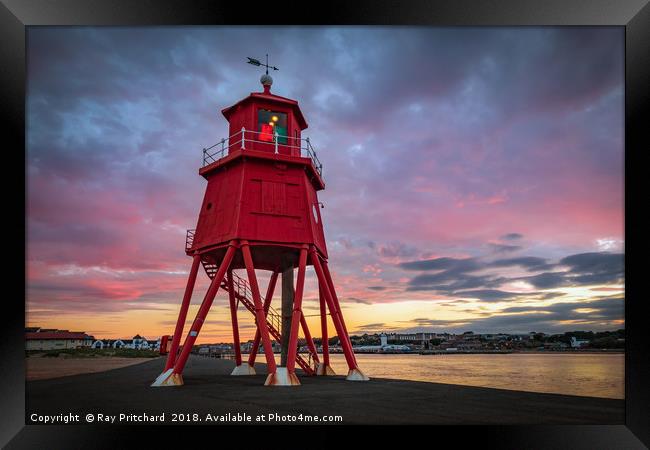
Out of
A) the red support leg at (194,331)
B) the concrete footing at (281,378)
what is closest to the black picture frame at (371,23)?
the concrete footing at (281,378)

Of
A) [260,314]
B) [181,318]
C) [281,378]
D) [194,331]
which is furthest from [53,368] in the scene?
[281,378]

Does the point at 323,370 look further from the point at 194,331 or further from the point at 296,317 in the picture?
the point at 194,331

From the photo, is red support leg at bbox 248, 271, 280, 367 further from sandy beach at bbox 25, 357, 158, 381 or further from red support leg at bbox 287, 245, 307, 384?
sandy beach at bbox 25, 357, 158, 381

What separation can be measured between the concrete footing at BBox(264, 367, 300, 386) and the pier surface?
396mm

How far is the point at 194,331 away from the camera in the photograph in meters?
20.0

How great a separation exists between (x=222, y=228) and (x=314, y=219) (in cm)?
414

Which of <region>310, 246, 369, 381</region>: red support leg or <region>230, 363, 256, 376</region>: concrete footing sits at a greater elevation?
<region>310, 246, 369, 381</region>: red support leg

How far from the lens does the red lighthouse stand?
2008cm

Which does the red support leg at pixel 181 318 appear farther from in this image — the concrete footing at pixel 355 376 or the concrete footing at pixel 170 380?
the concrete footing at pixel 355 376

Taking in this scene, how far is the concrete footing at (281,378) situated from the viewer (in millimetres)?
18703

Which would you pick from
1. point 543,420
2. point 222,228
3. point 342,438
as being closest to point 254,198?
point 222,228

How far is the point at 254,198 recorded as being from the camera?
21.3 meters

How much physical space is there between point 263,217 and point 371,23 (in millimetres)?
11226

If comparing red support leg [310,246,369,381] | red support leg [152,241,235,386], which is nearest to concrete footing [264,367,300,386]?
red support leg [310,246,369,381]
